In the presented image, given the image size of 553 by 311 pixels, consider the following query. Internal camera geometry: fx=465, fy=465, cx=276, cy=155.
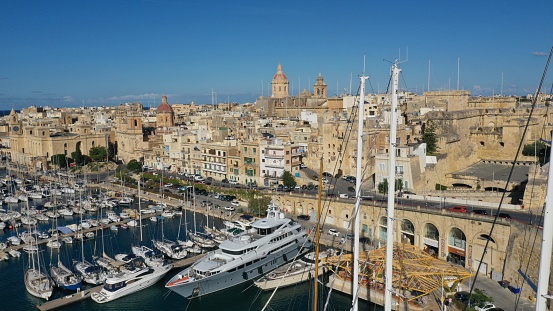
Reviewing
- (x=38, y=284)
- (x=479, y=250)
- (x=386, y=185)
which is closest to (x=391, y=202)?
(x=479, y=250)

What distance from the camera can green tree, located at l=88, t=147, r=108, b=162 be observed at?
69.0 meters

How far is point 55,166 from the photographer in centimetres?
6656

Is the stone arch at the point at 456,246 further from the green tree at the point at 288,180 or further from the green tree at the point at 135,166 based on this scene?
the green tree at the point at 135,166

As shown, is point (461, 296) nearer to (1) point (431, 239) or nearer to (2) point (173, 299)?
(1) point (431, 239)

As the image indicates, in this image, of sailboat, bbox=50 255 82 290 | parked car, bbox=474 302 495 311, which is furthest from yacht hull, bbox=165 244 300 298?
parked car, bbox=474 302 495 311

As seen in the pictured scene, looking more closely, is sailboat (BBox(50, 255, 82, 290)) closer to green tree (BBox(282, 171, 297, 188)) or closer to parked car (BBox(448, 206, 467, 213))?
green tree (BBox(282, 171, 297, 188))

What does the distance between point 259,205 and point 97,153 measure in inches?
1555

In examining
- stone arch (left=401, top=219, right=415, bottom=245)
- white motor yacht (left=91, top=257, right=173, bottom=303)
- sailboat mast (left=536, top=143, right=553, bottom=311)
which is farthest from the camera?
stone arch (left=401, top=219, right=415, bottom=245)

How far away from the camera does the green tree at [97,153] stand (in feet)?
226

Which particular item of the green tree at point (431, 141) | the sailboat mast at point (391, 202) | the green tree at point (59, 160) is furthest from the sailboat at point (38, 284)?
the green tree at point (59, 160)

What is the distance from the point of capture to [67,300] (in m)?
24.9

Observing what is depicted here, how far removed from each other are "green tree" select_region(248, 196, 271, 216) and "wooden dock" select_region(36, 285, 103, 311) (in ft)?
51.5

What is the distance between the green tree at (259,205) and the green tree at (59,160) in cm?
3866

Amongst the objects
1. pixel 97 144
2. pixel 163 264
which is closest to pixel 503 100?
pixel 163 264
